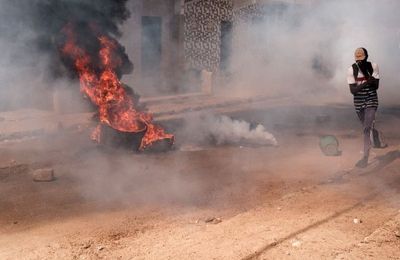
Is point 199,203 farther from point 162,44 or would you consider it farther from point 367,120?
point 162,44

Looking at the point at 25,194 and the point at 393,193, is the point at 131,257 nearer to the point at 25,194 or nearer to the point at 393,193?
the point at 25,194

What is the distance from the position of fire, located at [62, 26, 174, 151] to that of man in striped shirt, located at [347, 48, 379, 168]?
3489 mm

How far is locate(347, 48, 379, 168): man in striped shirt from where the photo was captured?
24.4 feet

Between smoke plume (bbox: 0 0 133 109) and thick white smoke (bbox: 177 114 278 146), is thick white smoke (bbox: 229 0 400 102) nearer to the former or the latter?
thick white smoke (bbox: 177 114 278 146)

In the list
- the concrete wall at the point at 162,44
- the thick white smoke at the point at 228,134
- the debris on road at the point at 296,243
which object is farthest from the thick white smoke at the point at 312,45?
the debris on road at the point at 296,243

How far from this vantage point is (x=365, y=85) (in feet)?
24.4

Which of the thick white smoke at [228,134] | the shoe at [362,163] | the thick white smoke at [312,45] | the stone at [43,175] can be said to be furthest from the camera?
the thick white smoke at [312,45]

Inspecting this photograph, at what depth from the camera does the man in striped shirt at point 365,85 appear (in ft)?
24.4

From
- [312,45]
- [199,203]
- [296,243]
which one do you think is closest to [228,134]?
[199,203]

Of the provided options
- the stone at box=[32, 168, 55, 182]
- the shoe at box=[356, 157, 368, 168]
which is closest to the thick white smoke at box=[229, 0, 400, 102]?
the shoe at box=[356, 157, 368, 168]

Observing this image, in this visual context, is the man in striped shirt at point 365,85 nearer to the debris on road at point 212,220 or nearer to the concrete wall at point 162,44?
the debris on road at point 212,220

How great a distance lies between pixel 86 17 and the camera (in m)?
8.95

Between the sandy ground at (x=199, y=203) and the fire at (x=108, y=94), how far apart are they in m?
0.46

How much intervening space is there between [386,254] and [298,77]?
1630 cm
